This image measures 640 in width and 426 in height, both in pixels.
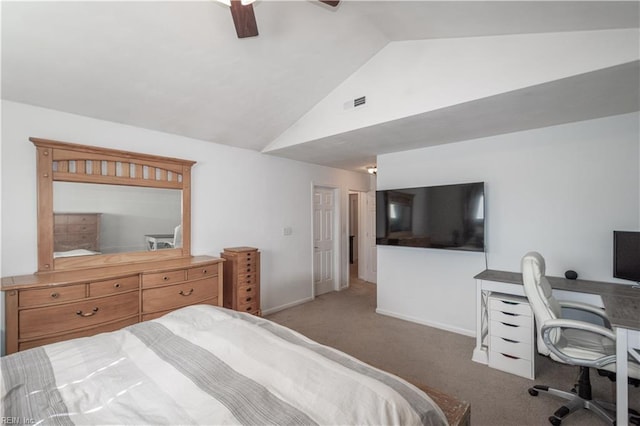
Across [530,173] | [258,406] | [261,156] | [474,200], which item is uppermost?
[261,156]

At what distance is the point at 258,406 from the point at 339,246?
4605 mm

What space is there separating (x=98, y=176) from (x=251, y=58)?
1842 mm

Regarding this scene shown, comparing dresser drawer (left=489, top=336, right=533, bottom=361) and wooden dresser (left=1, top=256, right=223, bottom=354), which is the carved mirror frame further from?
dresser drawer (left=489, top=336, right=533, bottom=361)

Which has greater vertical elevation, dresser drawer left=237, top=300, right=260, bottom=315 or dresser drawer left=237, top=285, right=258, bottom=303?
dresser drawer left=237, top=285, right=258, bottom=303

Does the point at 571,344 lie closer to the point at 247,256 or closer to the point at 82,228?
the point at 247,256

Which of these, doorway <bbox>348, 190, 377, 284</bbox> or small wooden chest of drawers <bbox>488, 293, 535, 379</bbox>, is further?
doorway <bbox>348, 190, 377, 284</bbox>

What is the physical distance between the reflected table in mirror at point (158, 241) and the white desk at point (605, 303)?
11.1 feet

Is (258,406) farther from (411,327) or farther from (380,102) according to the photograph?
(411,327)

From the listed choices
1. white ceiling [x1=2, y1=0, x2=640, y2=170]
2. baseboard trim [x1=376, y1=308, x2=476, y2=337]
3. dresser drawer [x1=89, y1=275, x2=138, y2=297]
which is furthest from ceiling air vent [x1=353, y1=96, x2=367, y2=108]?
baseboard trim [x1=376, y1=308, x2=476, y2=337]

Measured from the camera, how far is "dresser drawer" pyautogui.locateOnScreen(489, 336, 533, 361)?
2539 mm

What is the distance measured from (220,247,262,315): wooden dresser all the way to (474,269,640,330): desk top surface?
2.58 m

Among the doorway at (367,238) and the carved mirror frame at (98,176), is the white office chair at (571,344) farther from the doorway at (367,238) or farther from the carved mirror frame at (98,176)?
the doorway at (367,238)

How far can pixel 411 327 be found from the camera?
12.2 ft

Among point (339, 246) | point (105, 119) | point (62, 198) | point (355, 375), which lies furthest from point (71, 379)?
point (339, 246)
